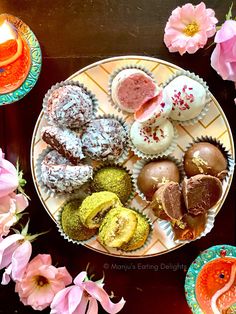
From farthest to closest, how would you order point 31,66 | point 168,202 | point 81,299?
point 31,66 → point 81,299 → point 168,202

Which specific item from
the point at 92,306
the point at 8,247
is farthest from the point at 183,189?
the point at 8,247

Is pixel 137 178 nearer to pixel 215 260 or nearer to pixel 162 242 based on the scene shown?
pixel 162 242

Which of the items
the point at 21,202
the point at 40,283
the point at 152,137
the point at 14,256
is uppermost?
the point at 152,137

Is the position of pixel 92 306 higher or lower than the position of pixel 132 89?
lower

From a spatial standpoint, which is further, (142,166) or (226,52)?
(142,166)

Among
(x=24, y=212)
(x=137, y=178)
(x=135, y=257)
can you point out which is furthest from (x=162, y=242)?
(x=24, y=212)

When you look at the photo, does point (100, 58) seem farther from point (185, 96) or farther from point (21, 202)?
point (21, 202)
